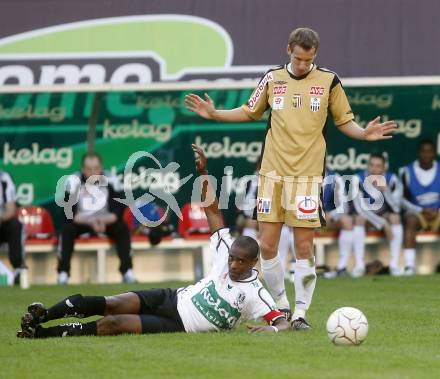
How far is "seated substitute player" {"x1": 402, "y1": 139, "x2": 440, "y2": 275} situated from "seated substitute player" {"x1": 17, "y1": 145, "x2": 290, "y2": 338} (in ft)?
29.1

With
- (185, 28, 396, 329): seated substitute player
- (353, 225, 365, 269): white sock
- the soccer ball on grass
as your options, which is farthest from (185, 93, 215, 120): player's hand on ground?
(353, 225, 365, 269): white sock

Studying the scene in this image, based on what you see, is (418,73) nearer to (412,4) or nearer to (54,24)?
(412,4)

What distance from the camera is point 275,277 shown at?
10.1m

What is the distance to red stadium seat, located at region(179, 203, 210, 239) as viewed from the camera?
17.8 m

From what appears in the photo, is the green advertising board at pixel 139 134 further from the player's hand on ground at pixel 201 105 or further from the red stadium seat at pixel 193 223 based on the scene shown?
the player's hand on ground at pixel 201 105

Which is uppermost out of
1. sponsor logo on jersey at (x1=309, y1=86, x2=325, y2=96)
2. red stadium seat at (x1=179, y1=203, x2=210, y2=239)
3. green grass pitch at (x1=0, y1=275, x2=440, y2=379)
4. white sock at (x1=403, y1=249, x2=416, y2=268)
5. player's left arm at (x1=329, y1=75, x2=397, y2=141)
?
sponsor logo on jersey at (x1=309, y1=86, x2=325, y2=96)

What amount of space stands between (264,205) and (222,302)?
1097mm

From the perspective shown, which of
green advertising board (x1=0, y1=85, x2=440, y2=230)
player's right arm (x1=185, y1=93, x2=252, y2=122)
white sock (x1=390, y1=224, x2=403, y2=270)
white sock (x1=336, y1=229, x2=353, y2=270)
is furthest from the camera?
green advertising board (x1=0, y1=85, x2=440, y2=230)

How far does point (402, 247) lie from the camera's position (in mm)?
18250

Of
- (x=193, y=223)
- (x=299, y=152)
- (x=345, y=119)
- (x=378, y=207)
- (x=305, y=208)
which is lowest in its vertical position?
(x=193, y=223)

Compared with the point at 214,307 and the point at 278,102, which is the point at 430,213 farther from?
the point at 214,307

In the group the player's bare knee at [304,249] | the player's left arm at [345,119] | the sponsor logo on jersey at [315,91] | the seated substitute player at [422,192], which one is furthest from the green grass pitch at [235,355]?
the seated substitute player at [422,192]

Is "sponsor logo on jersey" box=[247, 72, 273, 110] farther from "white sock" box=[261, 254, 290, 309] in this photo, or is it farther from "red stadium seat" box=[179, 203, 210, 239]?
"red stadium seat" box=[179, 203, 210, 239]

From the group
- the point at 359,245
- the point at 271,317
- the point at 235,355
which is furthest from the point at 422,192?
the point at 235,355
